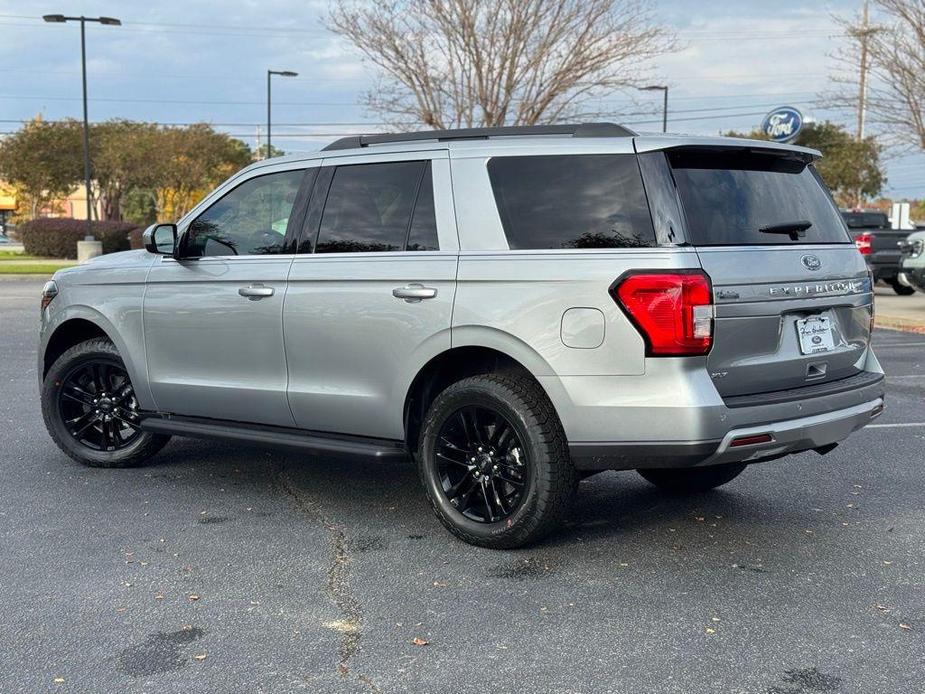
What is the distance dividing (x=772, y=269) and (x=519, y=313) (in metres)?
1.12

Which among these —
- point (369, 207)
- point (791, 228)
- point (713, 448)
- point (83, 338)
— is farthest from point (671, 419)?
point (83, 338)

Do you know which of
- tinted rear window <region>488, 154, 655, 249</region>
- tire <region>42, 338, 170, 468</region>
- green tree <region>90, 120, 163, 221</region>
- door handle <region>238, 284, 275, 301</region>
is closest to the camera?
tinted rear window <region>488, 154, 655, 249</region>

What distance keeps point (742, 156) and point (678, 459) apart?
4.85 ft

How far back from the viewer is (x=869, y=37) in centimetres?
2500

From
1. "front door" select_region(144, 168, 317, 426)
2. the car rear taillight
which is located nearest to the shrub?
"front door" select_region(144, 168, 317, 426)

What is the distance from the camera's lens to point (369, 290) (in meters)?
5.02

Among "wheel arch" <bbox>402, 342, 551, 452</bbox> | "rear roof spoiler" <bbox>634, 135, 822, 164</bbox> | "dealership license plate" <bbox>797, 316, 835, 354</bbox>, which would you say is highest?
"rear roof spoiler" <bbox>634, 135, 822, 164</bbox>

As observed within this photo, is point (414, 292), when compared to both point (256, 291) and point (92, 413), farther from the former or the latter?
point (92, 413)

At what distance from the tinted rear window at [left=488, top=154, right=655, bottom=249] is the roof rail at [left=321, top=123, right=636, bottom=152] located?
0.56ft

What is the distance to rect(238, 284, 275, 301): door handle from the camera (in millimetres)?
5391

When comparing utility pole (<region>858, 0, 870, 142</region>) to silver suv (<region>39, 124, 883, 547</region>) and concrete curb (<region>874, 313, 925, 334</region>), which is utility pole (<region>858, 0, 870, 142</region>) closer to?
concrete curb (<region>874, 313, 925, 334</region>)

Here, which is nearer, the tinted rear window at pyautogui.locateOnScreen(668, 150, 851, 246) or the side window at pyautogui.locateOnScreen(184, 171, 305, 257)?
the tinted rear window at pyautogui.locateOnScreen(668, 150, 851, 246)

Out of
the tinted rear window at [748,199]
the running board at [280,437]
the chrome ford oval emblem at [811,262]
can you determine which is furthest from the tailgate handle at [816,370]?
the running board at [280,437]

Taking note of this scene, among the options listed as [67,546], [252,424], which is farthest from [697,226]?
[67,546]
